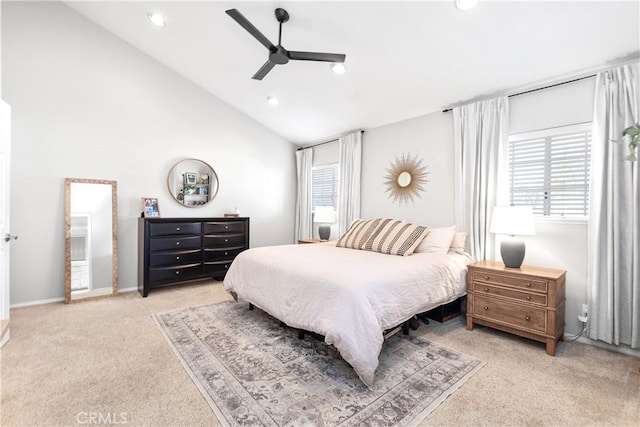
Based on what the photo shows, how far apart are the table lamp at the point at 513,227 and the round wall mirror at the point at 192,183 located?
A: 3.96m

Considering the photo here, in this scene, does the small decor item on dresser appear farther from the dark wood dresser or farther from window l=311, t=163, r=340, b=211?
window l=311, t=163, r=340, b=211

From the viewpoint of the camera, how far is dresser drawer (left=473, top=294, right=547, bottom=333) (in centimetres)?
235

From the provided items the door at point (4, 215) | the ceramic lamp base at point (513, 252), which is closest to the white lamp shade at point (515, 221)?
the ceramic lamp base at point (513, 252)

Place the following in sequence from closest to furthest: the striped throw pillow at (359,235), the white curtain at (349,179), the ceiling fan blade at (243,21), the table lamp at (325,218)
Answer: the ceiling fan blade at (243,21) < the striped throw pillow at (359,235) < the white curtain at (349,179) < the table lamp at (325,218)

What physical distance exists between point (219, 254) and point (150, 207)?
116 cm

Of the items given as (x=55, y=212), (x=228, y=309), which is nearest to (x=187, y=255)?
(x=228, y=309)

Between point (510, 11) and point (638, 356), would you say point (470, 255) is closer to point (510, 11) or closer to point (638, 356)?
point (638, 356)

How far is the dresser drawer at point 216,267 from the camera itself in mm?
4227

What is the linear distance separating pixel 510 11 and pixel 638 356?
2.84 metres

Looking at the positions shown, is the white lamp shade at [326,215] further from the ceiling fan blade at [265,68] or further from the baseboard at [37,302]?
the baseboard at [37,302]

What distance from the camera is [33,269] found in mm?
3363

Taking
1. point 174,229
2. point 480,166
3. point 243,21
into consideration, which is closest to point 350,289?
point 243,21

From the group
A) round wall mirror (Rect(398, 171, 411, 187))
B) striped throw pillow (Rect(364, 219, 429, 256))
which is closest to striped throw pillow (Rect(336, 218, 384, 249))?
striped throw pillow (Rect(364, 219, 429, 256))
